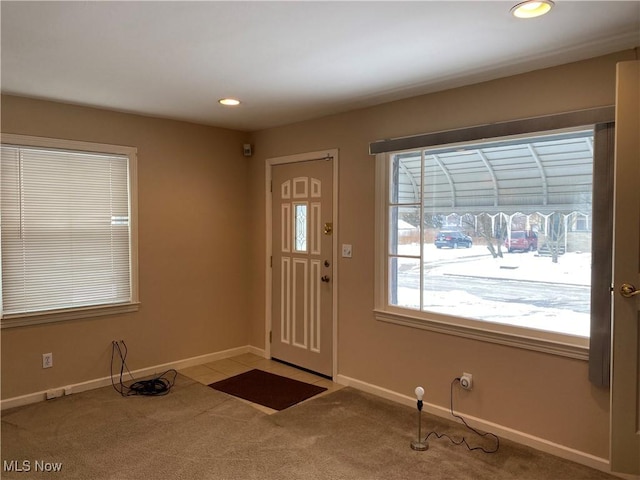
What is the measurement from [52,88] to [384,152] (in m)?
2.43

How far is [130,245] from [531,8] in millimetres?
3416

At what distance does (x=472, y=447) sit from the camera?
9.20 feet

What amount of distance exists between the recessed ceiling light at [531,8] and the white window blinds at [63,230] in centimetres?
319

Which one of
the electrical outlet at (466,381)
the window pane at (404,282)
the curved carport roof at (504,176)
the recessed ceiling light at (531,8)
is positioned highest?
the recessed ceiling light at (531,8)

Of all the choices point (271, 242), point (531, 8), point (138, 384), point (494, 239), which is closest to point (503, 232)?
point (494, 239)

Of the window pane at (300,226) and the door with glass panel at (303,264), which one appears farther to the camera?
the window pane at (300,226)

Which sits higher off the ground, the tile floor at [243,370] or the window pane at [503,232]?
the window pane at [503,232]

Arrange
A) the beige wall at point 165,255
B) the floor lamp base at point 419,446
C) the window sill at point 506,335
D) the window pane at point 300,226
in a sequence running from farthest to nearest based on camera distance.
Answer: the window pane at point 300,226
the beige wall at point 165,255
the floor lamp base at point 419,446
the window sill at point 506,335

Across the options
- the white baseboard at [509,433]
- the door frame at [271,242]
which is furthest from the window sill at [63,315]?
the white baseboard at [509,433]

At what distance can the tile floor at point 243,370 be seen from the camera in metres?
3.99

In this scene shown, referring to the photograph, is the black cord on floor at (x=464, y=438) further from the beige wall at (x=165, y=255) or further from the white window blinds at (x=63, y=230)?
the white window blinds at (x=63, y=230)

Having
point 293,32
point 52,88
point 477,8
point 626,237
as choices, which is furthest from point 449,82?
point 52,88

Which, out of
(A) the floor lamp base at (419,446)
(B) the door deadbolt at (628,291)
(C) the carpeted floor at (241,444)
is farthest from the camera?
(A) the floor lamp base at (419,446)

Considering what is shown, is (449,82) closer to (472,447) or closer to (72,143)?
(472,447)
